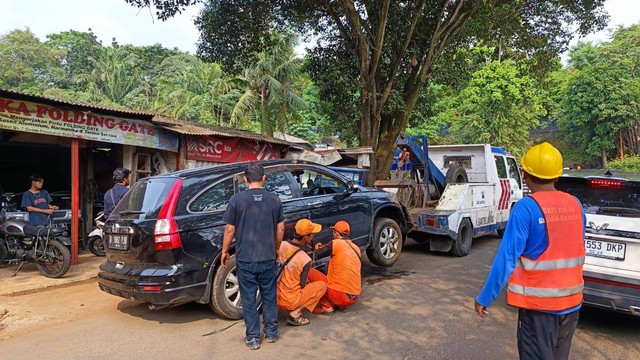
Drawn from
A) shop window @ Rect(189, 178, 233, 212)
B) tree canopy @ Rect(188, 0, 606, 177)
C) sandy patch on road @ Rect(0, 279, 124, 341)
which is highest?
tree canopy @ Rect(188, 0, 606, 177)

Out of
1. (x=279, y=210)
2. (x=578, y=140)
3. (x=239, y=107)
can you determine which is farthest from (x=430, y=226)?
(x=578, y=140)

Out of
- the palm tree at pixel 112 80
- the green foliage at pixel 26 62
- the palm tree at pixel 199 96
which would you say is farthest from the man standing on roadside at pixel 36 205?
the green foliage at pixel 26 62

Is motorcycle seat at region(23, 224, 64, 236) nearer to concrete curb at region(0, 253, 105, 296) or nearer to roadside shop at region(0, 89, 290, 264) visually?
roadside shop at region(0, 89, 290, 264)

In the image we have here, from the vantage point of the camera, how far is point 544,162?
8.15 feet

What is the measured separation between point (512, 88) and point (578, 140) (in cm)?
908

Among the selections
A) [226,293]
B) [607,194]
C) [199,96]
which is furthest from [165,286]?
[199,96]

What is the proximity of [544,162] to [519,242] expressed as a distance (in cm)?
50

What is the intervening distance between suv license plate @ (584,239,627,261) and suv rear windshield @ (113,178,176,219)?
14.2 ft

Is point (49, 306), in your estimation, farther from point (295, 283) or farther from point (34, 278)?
point (295, 283)

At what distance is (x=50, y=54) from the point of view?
4550 cm

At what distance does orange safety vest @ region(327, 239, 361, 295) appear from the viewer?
188 inches

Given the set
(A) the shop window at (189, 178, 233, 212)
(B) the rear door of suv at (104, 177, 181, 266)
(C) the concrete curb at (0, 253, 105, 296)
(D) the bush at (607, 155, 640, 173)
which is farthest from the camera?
(D) the bush at (607, 155, 640, 173)

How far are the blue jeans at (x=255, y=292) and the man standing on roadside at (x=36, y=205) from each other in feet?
16.0

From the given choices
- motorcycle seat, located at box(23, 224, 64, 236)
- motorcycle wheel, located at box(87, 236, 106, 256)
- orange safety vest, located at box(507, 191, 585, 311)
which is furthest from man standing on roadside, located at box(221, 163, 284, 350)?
motorcycle wheel, located at box(87, 236, 106, 256)
